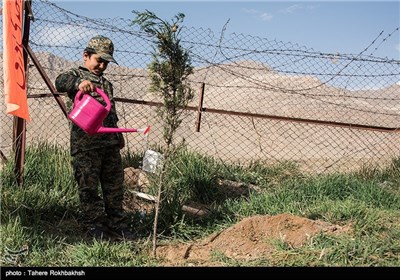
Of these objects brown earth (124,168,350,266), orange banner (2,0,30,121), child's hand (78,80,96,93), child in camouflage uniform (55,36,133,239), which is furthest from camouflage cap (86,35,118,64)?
brown earth (124,168,350,266)

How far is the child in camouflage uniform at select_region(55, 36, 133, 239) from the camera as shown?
13.5 feet

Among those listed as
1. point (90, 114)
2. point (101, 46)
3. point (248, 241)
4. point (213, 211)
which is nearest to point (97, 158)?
point (90, 114)

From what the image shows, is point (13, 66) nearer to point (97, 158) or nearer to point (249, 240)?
point (97, 158)

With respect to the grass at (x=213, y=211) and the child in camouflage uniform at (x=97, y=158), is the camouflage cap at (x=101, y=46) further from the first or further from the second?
the grass at (x=213, y=211)

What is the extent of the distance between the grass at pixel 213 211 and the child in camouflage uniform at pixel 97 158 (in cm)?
22

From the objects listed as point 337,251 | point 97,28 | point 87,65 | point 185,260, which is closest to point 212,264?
point 185,260

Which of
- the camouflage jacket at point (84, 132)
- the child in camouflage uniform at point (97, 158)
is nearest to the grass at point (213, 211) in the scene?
the child in camouflage uniform at point (97, 158)

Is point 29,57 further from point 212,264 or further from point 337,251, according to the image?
point 337,251

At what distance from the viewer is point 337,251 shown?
143 inches

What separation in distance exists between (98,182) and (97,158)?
0.24 metres

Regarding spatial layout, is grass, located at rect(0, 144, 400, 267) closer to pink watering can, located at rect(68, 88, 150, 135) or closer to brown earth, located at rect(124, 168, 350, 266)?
brown earth, located at rect(124, 168, 350, 266)

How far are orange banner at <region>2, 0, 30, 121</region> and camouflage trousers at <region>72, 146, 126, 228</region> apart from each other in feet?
2.31

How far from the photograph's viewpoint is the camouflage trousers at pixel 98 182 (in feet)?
13.7
